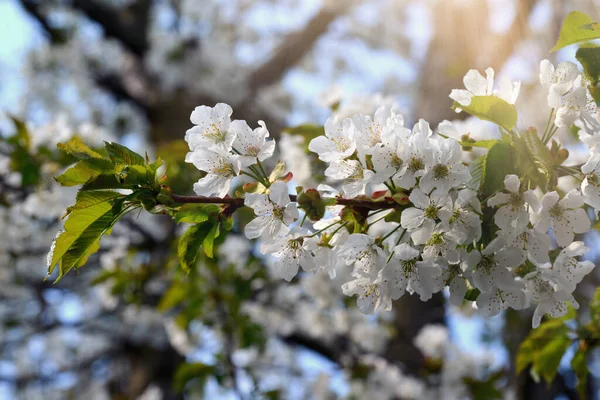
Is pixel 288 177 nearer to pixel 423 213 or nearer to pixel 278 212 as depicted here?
pixel 278 212

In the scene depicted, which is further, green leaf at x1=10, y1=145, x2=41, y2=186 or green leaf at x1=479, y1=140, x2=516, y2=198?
green leaf at x1=10, y1=145, x2=41, y2=186

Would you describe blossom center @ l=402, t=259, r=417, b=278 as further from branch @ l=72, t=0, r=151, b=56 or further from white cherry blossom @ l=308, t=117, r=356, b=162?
branch @ l=72, t=0, r=151, b=56

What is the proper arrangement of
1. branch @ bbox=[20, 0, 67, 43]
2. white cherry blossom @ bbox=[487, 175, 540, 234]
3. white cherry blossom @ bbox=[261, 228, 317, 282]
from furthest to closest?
branch @ bbox=[20, 0, 67, 43] < white cherry blossom @ bbox=[261, 228, 317, 282] < white cherry blossom @ bbox=[487, 175, 540, 234]

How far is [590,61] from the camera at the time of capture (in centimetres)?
76

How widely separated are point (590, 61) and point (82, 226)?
79cm

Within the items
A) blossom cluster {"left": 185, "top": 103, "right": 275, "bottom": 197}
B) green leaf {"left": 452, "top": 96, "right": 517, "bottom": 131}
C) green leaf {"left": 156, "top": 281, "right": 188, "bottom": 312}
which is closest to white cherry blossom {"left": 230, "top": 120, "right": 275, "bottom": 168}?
blossom cluster {"left": 185, "top": 103, "right": 275, "bottom": 197}

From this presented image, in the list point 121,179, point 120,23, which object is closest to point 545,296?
point 121,179

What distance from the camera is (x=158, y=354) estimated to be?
4078 millimetres

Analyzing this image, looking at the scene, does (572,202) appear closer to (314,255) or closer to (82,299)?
(314,255)

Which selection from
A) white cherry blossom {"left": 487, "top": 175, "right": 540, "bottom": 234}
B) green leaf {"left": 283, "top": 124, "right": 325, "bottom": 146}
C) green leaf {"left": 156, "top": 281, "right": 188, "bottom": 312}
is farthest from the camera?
green leaf {"left": 156, "top": 281, "right": 188, "bottom": 312}

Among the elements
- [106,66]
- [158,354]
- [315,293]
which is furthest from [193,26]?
[315,293]

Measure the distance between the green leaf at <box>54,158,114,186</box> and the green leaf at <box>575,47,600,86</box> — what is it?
72 centimetres

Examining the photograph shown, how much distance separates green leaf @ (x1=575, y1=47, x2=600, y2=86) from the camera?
761 millimetres

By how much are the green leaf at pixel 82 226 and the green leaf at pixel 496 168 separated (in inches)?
21.1
